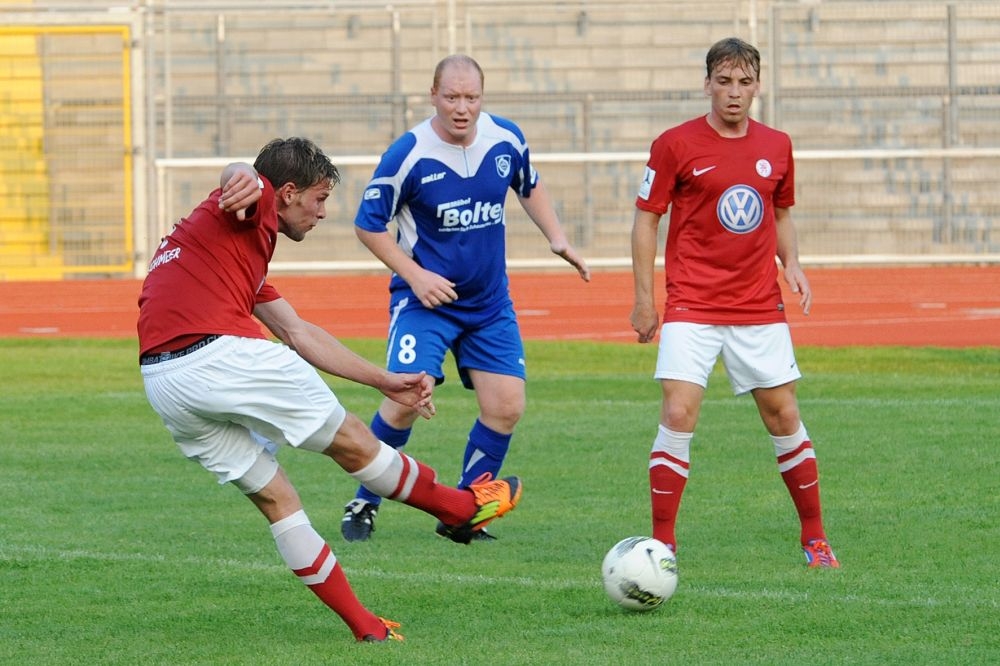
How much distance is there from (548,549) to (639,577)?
1.47 metres

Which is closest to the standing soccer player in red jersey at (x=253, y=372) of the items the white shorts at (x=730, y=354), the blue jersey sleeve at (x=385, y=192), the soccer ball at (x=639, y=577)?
the soccer ball at (x=639, y=577)

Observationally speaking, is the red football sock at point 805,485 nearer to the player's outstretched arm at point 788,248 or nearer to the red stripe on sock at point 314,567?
the player's outstretched arm at point 788,248

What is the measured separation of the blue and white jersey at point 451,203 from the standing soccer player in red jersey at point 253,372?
2.08 metres

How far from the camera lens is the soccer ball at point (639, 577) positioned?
555cm

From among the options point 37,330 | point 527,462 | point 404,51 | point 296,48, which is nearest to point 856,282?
point 404,51

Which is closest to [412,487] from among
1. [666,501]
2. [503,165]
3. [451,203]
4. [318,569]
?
[318,569]

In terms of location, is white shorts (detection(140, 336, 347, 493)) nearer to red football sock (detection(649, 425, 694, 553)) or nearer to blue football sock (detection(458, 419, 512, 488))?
red football sock (detection(649, 425, 694, 553))

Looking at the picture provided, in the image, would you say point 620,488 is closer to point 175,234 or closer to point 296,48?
point 175,234

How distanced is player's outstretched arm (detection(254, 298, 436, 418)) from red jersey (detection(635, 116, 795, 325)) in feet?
4.93

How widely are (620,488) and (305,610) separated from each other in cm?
296

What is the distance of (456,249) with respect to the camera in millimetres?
7484

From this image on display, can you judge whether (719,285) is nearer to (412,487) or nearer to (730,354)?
(730,354)

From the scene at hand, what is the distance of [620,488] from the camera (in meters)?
8.50

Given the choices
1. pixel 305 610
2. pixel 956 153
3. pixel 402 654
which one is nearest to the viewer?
pixel 402 654
